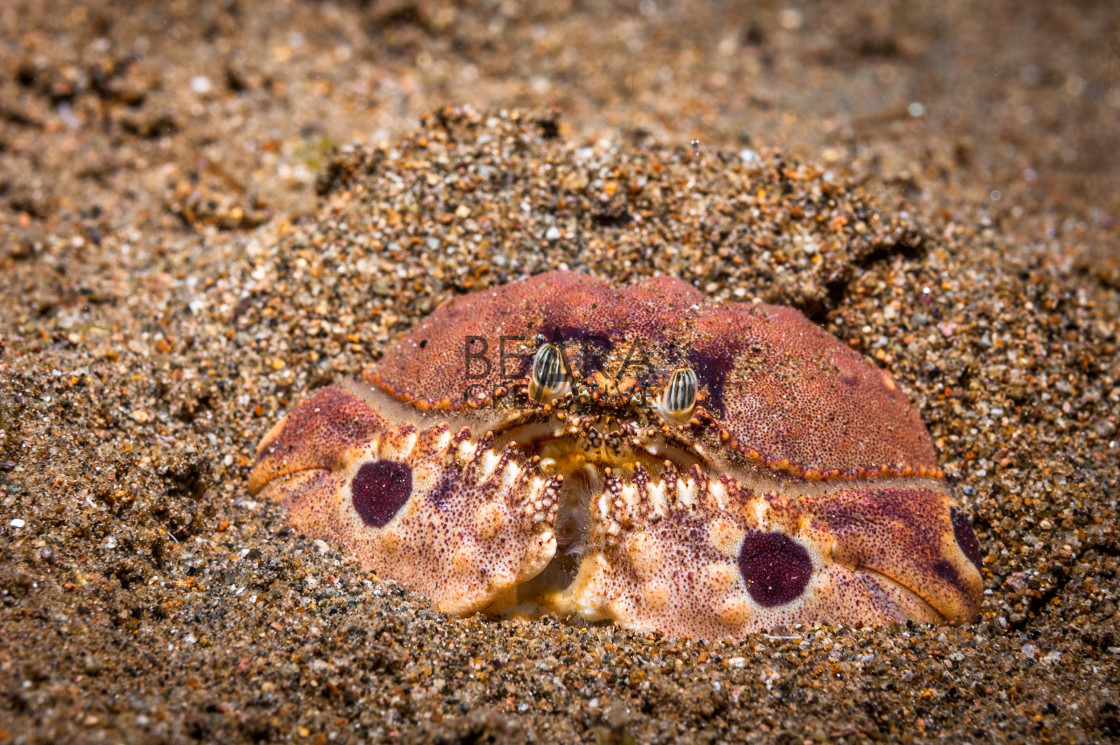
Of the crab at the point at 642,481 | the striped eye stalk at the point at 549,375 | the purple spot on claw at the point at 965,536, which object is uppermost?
the striped eye stalk at the point at 549,375

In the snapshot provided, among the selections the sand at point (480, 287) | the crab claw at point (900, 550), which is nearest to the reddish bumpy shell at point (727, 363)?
Answer: the crab claw at point (900, 550)

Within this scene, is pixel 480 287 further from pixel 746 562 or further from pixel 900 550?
pixel 900 550

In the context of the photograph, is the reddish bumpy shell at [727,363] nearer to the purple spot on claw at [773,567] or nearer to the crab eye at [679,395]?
the crab eye at [679,395]

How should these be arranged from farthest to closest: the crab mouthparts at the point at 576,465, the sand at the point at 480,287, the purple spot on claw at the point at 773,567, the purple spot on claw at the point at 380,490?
the purple spot on claw at the point at 380,490 < the purple spot on claw at the point at 773,567 < the crab mouthparts at the point at 576,465 < the sand at the point at 480,287

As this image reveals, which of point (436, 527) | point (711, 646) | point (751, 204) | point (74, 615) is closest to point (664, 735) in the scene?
point (711, 646)

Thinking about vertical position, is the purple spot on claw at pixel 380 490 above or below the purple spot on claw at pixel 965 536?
above

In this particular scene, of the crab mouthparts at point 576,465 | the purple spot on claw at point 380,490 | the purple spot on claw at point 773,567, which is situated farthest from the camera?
the purple spot on claw at point 380,490

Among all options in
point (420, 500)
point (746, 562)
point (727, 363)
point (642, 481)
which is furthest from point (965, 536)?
point (420, 500)
